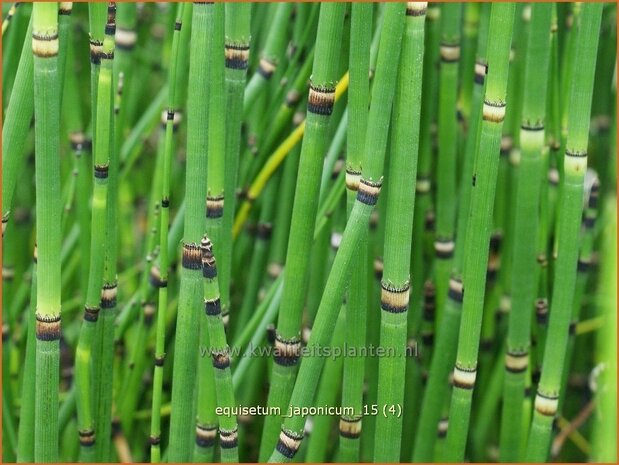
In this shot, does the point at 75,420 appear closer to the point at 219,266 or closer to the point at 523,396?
the point at 219,266

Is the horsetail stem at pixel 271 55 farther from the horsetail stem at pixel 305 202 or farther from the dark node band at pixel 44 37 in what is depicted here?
the dark node band at pixel 44 37

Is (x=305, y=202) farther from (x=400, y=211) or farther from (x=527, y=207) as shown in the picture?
(x=527, y=207)

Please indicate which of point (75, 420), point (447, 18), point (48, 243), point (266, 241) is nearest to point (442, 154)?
point (447, 18)

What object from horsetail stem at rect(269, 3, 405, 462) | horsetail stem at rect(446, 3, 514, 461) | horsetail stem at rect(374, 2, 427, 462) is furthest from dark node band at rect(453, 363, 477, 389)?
horsetail stem at rect(269, 3, 405, 462)

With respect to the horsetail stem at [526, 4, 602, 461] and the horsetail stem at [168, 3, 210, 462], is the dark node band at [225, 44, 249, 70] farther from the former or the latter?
the horsetail stem at [526, 4, 602, 461]

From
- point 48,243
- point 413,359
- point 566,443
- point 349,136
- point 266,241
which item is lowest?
point 566,443
